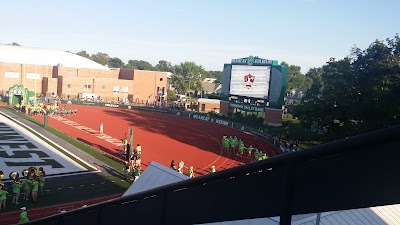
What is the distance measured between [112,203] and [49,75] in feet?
271

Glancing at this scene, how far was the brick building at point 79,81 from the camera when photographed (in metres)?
74.4

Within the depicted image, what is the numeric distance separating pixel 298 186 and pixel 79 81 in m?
76.7

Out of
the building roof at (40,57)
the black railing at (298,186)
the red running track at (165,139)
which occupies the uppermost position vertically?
the building roof at (40,57)

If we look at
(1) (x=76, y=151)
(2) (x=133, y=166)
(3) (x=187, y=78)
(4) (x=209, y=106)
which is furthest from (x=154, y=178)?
(3) (x=187, y=78)

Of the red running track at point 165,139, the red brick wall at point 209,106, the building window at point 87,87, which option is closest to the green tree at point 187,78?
the building window at point 87,87

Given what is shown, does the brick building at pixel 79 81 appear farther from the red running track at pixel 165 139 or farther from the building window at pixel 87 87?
the red running track at pixel 165 139

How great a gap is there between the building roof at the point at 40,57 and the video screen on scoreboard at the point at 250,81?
4945 centimetres

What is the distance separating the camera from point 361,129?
3375 cm

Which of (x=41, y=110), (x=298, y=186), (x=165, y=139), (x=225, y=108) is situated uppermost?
(x=298, y=186)

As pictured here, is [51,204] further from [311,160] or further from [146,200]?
[311,160]

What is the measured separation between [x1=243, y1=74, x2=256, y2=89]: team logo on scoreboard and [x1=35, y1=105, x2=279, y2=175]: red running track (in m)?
6.24

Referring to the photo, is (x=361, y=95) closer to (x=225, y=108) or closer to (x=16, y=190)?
(x=225, y=108)

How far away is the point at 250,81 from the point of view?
165 feet

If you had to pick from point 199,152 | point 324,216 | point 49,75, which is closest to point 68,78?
point 49,75
